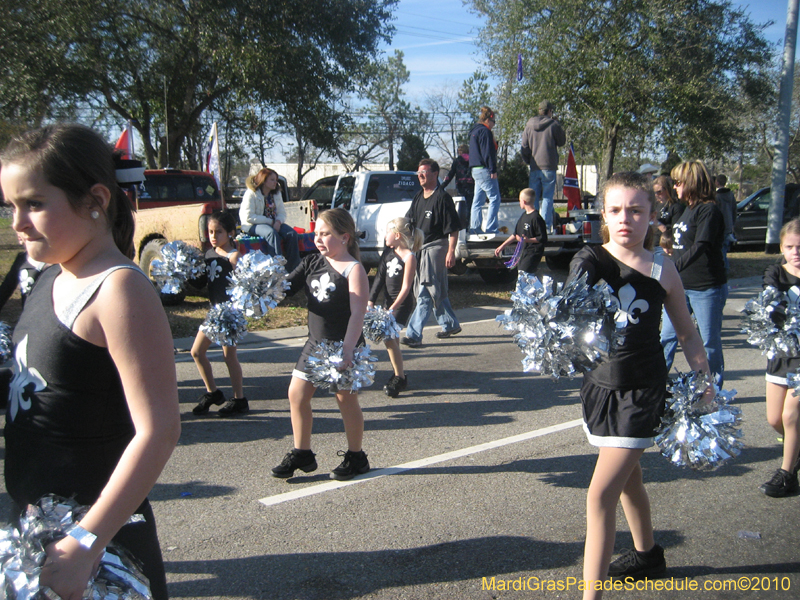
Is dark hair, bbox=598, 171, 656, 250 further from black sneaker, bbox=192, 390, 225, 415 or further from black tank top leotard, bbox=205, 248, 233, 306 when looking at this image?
black sneaker, bbox=192, 390, 225, 415

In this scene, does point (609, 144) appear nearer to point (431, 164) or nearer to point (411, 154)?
point (431, 164)

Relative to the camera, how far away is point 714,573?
3.10 metres

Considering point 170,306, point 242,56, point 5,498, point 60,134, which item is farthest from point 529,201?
point 242,56

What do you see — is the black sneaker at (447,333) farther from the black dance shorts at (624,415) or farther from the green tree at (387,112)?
the green tree at (387,112)

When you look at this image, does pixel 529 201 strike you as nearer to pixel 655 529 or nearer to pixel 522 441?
pixel 522 441

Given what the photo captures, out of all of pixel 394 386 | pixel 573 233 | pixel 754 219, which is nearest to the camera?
pixel 394 386

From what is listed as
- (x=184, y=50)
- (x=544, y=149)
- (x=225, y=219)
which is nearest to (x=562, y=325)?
(x=225, y=219)

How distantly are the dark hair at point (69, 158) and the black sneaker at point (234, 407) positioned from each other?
13.0ft

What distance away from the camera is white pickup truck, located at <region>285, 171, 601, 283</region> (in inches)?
442

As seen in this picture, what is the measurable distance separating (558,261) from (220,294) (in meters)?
9.92

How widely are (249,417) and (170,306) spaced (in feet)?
17.2

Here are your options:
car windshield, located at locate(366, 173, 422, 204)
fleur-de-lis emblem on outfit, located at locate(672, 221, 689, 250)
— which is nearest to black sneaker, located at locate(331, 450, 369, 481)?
fleur-de-lis emblem on outfit, located at locate(672, 221, 689, 250)

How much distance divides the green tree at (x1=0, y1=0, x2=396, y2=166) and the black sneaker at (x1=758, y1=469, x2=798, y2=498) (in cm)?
1436

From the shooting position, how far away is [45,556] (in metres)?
1.33
